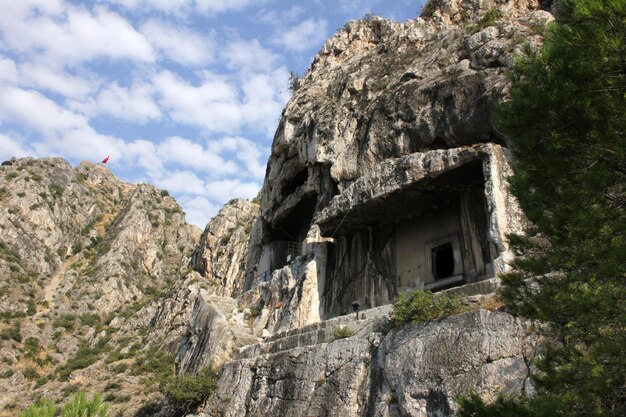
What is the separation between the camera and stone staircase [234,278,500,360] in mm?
10438

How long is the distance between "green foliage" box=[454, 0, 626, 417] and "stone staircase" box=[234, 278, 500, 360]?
12.8 feet

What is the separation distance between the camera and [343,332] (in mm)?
11742

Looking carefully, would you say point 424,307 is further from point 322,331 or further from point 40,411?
point 40,411

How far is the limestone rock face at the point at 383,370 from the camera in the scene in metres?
8.48

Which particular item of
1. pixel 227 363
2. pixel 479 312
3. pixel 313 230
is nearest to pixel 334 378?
pixel 479 312

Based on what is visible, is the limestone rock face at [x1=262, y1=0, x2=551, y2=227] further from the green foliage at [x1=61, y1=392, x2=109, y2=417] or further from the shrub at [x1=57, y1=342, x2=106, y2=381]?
the shrub at [x1=57, y1=342, x2=106, y2=381]

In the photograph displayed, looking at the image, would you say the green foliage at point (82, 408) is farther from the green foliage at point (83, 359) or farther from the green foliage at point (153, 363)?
the green foliage at point (83, 359)

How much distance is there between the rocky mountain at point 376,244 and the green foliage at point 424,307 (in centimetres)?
21

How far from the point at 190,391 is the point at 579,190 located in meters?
11.6

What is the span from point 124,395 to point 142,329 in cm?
2401

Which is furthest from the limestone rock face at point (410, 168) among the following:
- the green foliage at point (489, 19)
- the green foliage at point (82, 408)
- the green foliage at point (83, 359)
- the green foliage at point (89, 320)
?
the green foliage at point (89, 320)

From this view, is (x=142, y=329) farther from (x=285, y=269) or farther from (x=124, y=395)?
(x=285, y=269)

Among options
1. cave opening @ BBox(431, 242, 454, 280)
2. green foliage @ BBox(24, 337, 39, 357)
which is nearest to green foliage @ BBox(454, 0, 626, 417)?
cave opening @ BBox(431, 242, 454, 280)

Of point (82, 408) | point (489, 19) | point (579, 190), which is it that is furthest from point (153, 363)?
point (579, 190)
